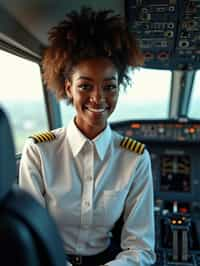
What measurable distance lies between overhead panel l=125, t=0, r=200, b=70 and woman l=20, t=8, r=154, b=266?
0.92 feet

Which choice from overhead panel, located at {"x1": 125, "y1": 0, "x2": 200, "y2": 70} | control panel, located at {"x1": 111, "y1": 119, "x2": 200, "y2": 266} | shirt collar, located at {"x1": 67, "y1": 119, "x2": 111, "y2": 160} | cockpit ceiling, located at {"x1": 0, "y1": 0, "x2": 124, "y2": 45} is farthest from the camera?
control panel, located at {"x1": 111, "y1": 119, "x2": 200, "y2": 266}

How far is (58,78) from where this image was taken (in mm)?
1823

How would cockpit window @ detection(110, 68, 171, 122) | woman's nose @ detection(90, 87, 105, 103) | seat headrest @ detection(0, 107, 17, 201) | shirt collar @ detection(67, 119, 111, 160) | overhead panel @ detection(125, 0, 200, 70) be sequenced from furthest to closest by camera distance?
cockpit window @ detection(110, 68, 171, 122) → overhead panel @ detection(125, 0, 200, 70) → shirt collar @ detection(67, 119, 111, 160) → woman's nose @ detection(90, 87, 105, 103) → seat headrest @ detection(0, 107, 17, 201)

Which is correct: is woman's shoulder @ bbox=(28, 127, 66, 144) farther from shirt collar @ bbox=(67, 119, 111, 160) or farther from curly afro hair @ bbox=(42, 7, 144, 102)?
curly afro hair @ bbox=(42, 7, 144, 102)

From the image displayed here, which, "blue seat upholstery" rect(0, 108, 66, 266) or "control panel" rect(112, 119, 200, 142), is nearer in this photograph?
"blue seat upholstery" rect(0, 108, 66, 266)

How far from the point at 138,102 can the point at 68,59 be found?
7.28 ft

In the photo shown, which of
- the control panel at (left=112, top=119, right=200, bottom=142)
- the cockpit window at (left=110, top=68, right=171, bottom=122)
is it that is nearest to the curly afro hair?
the control panel at (left=112, top=119, right=200, bottom=142)

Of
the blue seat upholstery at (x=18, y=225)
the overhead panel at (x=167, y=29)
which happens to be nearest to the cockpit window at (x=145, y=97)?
the overhead panel at (x=167, y=29)

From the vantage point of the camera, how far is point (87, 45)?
1.69 metres

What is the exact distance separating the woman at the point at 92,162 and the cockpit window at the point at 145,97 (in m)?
1.80

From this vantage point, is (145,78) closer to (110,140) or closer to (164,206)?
(164,206)

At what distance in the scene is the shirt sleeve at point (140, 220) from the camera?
5.58 ft

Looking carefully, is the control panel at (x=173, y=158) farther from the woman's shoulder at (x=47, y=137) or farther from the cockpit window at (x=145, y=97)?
the woman's shoulder at (x=47, y=137)

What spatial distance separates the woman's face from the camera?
5.39 ft
